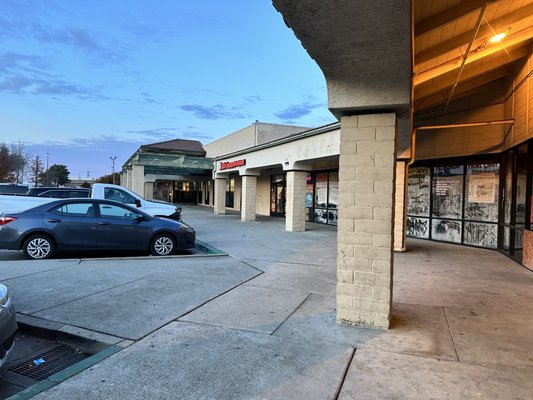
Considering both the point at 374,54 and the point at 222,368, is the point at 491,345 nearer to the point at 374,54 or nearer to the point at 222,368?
the point at 222,368

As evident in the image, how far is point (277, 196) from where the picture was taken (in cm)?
2606

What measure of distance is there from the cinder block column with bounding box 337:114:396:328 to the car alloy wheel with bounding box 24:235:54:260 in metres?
7.17

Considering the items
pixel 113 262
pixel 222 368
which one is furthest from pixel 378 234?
pixel 113 262

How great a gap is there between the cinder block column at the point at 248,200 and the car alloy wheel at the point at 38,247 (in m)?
13.4

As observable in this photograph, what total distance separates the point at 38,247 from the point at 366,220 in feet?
25.3

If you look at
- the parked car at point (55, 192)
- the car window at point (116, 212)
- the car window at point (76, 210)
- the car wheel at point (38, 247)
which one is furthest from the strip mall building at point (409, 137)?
the parked car at point (55, 192)

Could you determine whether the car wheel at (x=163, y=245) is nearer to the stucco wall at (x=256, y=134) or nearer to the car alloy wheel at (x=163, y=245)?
the car alloy wheel at (x=163, y=245)

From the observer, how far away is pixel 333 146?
13906 millimetres

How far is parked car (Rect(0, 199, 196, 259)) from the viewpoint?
29.0ft

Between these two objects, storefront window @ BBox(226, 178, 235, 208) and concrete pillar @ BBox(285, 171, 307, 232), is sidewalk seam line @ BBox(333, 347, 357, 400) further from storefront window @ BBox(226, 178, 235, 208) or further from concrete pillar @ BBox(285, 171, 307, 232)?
storefront window @ BBox(226, 178, 235, 208)

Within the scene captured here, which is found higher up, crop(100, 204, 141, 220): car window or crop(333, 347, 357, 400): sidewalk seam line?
crop(100, 204, 141, 220): car window

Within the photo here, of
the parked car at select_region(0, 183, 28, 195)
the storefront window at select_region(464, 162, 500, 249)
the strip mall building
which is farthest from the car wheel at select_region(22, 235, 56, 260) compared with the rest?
the storefront window at select_region(464, 162, 500, 249)

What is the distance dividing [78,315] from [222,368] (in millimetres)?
Result: 2496

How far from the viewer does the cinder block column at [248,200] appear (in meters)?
21.9
